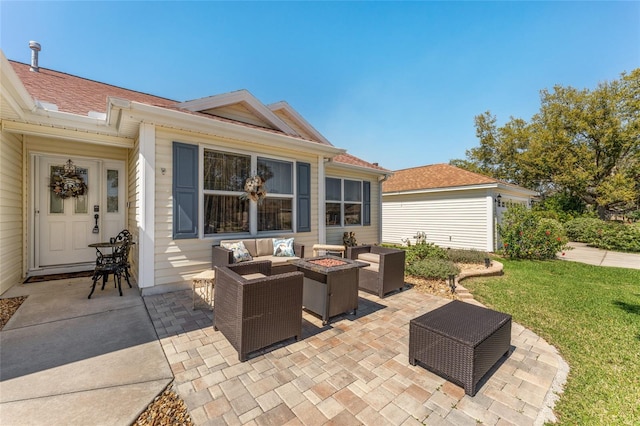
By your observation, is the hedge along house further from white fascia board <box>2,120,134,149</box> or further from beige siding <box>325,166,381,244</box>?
beige siding <box>325,166,381,244</box>

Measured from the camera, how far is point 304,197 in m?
6.71

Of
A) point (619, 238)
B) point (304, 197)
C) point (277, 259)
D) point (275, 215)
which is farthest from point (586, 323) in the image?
point (619, 238)

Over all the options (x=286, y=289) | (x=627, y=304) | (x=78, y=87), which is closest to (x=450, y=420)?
(x=286, y=289)

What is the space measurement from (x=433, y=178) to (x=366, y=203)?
17.4ft

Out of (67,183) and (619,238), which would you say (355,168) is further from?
(619,238)

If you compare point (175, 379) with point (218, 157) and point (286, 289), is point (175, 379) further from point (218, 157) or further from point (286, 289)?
point (218, 157)

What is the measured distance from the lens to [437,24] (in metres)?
7.48

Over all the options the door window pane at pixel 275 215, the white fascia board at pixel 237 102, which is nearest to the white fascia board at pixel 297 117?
the white fascia board at pixel 237 102

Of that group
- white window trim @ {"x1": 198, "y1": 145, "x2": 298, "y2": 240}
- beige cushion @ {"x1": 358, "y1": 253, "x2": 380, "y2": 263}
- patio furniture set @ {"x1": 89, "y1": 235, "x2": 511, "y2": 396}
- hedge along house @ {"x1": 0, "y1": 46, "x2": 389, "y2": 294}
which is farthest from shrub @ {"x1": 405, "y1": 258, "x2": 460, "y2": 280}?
white window trim @ {"x1": 198, "y1": 145, "x2": 298, "y2": 240}

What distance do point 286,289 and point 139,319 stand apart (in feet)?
7.52

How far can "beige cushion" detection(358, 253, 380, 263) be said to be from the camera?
5012 mm

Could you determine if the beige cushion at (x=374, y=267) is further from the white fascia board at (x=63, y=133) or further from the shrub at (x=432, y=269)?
the white fascia board at (x=63, y=133)

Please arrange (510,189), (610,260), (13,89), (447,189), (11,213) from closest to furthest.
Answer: (13,89)
(11,213)
(610,260)
(510,189)
(447,189)

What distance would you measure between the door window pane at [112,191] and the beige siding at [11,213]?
1.34 m
